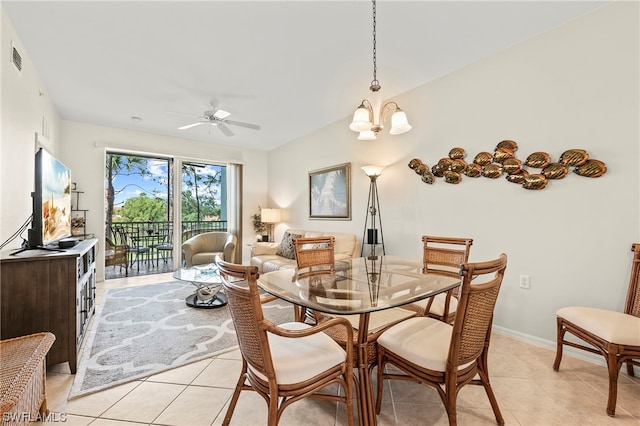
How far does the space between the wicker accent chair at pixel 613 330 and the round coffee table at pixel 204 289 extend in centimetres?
309

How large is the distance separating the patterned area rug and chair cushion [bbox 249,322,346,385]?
124 centimetres

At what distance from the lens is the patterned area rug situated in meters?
1.97

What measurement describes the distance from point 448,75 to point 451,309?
242 centimetres

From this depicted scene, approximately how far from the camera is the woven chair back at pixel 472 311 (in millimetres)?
1193

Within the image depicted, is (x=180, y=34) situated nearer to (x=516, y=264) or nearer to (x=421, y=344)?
(x=421, y=344)

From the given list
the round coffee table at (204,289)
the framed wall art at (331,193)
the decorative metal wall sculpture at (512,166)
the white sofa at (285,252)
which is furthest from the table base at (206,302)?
the decorative metal wall sculpture at (512,166)

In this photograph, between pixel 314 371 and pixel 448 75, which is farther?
pixel 448 75

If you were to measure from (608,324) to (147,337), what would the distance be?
3.44m

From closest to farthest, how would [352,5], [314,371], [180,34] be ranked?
[314,371] < [352,5] < [180,34]

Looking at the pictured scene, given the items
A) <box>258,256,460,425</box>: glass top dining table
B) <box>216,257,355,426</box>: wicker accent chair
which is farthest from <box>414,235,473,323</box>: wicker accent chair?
<box>216,257,355,426</box>: wicker accent chair

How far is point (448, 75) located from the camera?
9.78ft

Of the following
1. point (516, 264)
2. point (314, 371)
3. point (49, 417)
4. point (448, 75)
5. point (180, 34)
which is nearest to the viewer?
point (314, 371)

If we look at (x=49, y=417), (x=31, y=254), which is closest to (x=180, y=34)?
(x=31, y=254)

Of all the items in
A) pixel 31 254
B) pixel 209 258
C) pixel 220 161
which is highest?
pixel 220 161
